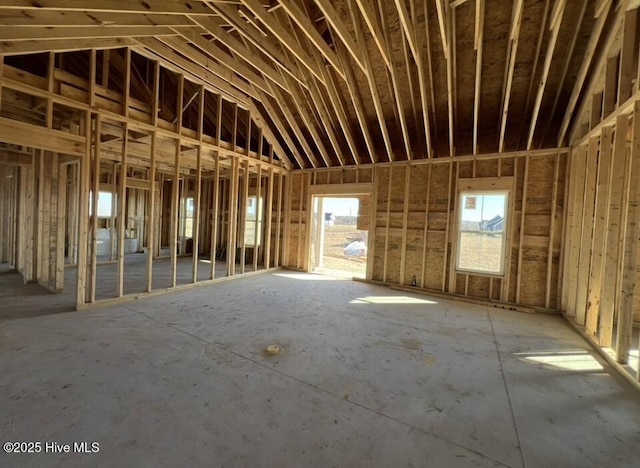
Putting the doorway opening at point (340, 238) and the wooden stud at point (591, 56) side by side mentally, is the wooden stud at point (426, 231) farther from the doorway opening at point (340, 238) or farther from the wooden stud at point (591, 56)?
the wooden stud at point (591, 56)

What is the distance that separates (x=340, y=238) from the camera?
1565cm

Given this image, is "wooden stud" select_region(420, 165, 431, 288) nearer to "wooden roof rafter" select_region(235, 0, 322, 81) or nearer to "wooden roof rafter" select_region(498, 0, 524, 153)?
"wooden roof rafter" select_region(498, 0, 524, 153)

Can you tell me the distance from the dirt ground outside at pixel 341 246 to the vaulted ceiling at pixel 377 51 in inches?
201

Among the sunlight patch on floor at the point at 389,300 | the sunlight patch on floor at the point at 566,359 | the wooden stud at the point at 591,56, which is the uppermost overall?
the wooden stud at the point at 591,56

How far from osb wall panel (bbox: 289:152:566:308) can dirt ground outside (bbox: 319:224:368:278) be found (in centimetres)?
384

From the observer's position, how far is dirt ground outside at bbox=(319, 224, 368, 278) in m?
11.2

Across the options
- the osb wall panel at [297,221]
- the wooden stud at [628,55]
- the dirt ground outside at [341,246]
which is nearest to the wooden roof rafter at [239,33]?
the osb wall panel at [297,221]

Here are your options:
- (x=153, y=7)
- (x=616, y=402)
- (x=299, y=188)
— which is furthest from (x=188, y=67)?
(x=616, y=402)

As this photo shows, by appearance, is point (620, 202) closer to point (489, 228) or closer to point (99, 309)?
point (489, 228)

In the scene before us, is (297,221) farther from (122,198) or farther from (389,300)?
(122,198)

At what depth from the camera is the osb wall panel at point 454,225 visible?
215 inches

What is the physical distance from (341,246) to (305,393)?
1265 cm

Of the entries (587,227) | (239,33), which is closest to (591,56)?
(587,227)

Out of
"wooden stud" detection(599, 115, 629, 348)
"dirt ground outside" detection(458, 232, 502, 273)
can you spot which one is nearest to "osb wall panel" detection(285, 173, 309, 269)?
"dirt ground outside" detection(458, 232, 502, 273)
